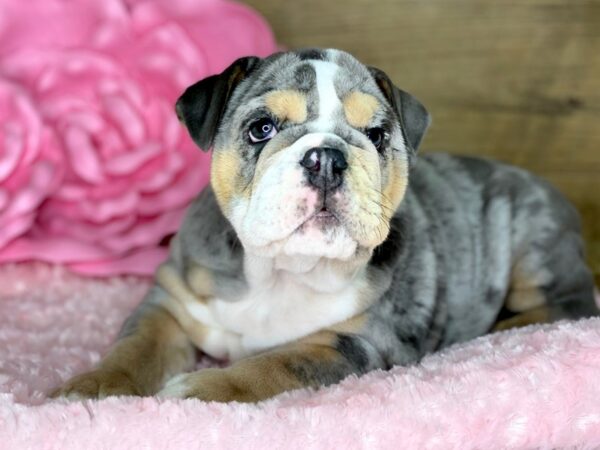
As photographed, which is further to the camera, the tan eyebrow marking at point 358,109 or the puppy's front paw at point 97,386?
the tan eyebrow marking at point 358,109

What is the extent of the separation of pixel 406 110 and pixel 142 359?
1.05m

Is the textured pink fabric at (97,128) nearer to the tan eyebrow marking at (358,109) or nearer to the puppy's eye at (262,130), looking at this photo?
the puppy's eye at (262,130)

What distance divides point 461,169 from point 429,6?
890 mm

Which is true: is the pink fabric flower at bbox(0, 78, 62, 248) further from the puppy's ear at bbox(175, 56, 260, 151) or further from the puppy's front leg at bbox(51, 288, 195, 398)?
the puppy's ear at bbox(175, 56, 260, 151)

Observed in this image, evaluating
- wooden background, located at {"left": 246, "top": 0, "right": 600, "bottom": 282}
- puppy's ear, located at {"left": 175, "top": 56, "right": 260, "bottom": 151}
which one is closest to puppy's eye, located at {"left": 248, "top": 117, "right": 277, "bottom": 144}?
puppy's ear, located at {"left": 175, "top": 56, "right": 260, "bottom": 151}

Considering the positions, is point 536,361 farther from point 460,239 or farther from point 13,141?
point 13,141

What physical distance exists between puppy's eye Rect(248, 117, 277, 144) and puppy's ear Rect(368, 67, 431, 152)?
373 millimetres

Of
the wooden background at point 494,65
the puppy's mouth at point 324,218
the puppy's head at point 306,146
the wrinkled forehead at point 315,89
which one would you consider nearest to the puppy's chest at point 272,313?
the puppy's head at point 306,146

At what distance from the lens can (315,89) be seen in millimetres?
2430

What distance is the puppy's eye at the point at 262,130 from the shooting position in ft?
8.03

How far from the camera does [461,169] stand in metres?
3.21

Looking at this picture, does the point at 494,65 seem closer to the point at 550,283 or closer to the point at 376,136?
the point at 550,283

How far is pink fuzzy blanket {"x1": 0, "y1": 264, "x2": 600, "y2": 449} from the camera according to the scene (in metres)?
1.92

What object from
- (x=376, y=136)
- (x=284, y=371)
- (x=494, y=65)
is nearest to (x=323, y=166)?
(x=376, y=136)
